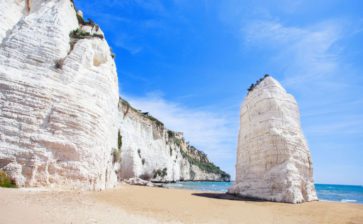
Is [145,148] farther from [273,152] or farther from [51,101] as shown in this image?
[51,101]

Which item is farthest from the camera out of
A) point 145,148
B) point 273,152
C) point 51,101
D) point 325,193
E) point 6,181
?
point 325,193

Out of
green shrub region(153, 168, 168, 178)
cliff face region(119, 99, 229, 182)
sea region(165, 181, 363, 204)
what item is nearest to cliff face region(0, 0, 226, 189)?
sea region(165, 181, 363, 204)

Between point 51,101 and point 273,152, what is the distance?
11.8 m

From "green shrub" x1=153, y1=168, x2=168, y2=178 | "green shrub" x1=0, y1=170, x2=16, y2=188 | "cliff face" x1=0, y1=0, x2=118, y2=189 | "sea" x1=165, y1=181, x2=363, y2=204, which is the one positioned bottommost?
"sea" x1=165, y1=181, x2=363, y2=204

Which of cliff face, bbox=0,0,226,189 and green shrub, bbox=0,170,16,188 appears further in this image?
cliff face, bbox=0,0,226,189

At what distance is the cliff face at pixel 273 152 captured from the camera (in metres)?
13.9

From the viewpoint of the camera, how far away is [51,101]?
10.4 metres

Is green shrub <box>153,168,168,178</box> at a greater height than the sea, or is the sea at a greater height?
green shrub <box>153,168,168,178</box>

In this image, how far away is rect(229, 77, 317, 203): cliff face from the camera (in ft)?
45.7

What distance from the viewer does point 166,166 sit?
46750 mm

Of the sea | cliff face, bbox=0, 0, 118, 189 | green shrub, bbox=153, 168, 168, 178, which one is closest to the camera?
cliff face, bbox=0, 0, 118, 189

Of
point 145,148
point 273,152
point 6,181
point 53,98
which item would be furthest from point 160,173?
point 6,181

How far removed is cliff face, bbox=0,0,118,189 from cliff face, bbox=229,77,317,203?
8.47 metres

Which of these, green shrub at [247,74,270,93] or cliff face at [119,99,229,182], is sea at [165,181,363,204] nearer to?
cliff face at [119,99,229,182]
